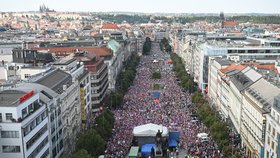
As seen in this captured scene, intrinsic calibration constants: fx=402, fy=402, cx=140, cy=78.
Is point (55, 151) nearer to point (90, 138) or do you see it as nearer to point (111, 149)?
point (90, 138)

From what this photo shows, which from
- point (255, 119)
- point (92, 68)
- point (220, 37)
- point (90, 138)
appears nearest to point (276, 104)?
point (255, 119)

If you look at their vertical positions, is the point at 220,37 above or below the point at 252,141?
above

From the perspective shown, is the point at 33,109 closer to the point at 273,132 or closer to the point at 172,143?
the point at 172,143

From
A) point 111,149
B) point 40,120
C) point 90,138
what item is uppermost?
point 40,120

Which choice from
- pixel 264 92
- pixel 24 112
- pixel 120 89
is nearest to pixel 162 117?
pixel 120 89

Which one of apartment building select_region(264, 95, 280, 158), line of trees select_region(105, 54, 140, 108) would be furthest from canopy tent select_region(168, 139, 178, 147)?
line of trees select_region(105, 54, 140, 108)

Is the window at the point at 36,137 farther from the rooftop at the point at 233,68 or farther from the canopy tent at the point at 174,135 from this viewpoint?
the rooftop at the point at 233,68
